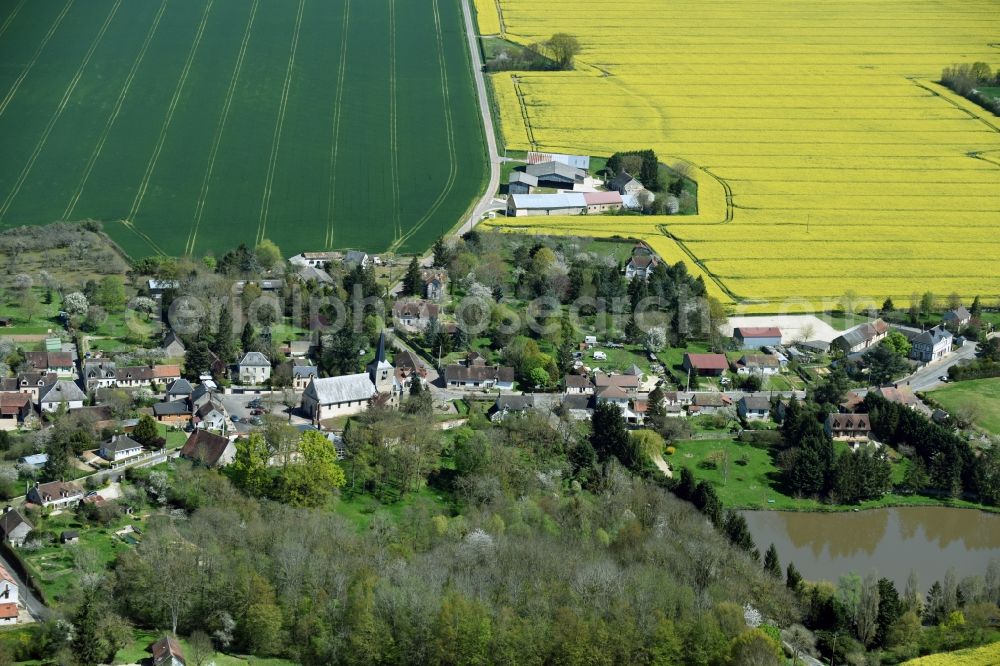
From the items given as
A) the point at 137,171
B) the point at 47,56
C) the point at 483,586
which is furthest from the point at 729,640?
the point at 47,56

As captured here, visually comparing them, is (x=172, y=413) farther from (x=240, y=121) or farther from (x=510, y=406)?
(x=240, y=121)

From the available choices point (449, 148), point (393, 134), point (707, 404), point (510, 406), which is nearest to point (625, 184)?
point (449, 148)

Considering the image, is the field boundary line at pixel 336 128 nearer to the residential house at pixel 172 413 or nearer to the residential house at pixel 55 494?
the residential house at pixel 172 413

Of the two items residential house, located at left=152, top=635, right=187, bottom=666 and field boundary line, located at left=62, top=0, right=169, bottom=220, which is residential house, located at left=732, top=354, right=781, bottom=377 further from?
field boundary line, located at left=62, top=0, right=169, bottom=220

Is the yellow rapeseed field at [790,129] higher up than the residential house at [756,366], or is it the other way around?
the yellow rapeseed field at [790,129]

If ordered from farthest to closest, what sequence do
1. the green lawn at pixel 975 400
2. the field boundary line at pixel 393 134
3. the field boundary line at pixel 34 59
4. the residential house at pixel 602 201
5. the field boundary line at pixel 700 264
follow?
the field boundary line at pixel 34 59 < the residential house at pixel 602 201 < the field boundary line at pixel 393 134 < the field boundary line at pixel 700 264 < the green lawn at pixel 975 400

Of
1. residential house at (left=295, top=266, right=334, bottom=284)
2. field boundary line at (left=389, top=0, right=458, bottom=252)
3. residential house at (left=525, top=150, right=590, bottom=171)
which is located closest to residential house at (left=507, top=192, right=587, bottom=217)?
field boundary line at (left=389, top=0, right=458, bottom=252)

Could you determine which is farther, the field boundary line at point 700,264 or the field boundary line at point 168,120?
the field boundary line at point 168,120

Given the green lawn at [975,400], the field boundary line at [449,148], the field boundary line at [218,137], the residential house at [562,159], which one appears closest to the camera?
the green lawn at [975,400]

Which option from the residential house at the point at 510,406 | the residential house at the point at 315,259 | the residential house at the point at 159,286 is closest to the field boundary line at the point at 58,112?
the residential house at the point at 159,286
